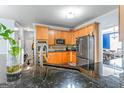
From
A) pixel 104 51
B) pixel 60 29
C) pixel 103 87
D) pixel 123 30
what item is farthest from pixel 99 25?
pixel 103 87

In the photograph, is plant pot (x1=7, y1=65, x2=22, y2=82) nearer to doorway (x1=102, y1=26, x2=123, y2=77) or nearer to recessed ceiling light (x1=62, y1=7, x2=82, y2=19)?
doorway (x1=102, y1=26, x2=123, y2=77)

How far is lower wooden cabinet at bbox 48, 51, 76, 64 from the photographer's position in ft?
15.4

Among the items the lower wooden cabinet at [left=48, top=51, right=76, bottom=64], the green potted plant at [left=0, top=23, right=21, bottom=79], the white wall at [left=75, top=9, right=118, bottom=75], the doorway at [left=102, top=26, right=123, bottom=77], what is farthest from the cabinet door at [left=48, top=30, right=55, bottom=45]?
the green potted plant at [left=0, top=23, right=21, bottom=79]

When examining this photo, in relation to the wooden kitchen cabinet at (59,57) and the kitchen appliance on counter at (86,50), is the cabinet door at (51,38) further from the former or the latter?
the kitchen appliance on counter at (86,50)

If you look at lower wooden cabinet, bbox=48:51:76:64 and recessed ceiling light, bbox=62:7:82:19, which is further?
lower wooden cabinet, bbox=48:51:76:64

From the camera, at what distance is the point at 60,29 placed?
17.1ft

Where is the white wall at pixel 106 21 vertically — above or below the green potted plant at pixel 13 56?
above

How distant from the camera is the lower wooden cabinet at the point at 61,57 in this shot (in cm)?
471

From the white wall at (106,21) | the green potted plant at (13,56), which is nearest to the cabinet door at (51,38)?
Result: the white wall at (106,21)

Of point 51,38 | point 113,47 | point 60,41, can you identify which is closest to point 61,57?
point 60,41

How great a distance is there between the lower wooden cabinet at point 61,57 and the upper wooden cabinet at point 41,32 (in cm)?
68

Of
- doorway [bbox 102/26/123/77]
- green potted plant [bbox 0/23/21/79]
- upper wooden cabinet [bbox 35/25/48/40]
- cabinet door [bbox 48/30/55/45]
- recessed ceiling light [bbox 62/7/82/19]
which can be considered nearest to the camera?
green potted plant [bbox 0/23/21/79]

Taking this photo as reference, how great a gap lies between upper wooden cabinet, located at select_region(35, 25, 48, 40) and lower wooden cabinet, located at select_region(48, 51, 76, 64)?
2.23ft
